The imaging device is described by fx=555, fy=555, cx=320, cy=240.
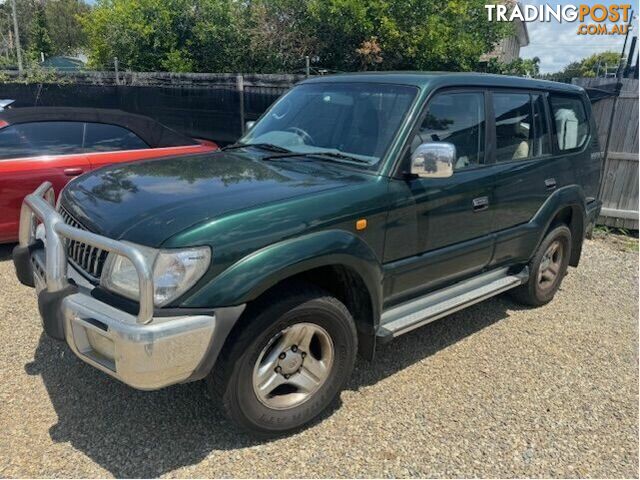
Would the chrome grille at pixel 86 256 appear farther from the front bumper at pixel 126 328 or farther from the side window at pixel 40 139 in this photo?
the side window at pixel 40 139

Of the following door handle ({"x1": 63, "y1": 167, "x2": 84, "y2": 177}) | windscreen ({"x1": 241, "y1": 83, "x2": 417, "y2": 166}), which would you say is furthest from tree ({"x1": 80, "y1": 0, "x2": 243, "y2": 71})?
windscreen ({"x1": 241, "y1": 83, "x2": 417, "y2": 166})

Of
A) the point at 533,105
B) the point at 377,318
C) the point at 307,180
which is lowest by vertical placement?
the point at 377,318

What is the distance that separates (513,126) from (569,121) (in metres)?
1.02

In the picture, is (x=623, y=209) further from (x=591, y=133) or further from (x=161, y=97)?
(x=161, y=97)

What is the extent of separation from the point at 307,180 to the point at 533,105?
2.34 metres

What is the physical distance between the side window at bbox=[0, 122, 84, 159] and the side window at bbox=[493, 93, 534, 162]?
13.8ft

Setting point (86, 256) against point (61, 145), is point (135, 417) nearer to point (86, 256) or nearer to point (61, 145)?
point (86, 256)

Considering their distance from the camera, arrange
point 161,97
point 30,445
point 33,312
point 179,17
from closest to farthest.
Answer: point 30,445
point 33,312
point 161,97
point 179,17

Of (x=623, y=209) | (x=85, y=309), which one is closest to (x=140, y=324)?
(x=85, y=309)

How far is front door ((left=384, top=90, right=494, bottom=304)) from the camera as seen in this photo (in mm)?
3312

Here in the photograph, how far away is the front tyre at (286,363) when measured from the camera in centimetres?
Result: 270

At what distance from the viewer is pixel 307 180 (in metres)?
3.14

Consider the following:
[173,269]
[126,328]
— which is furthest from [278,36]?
[126,328]

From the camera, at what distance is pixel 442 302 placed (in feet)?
12.3
